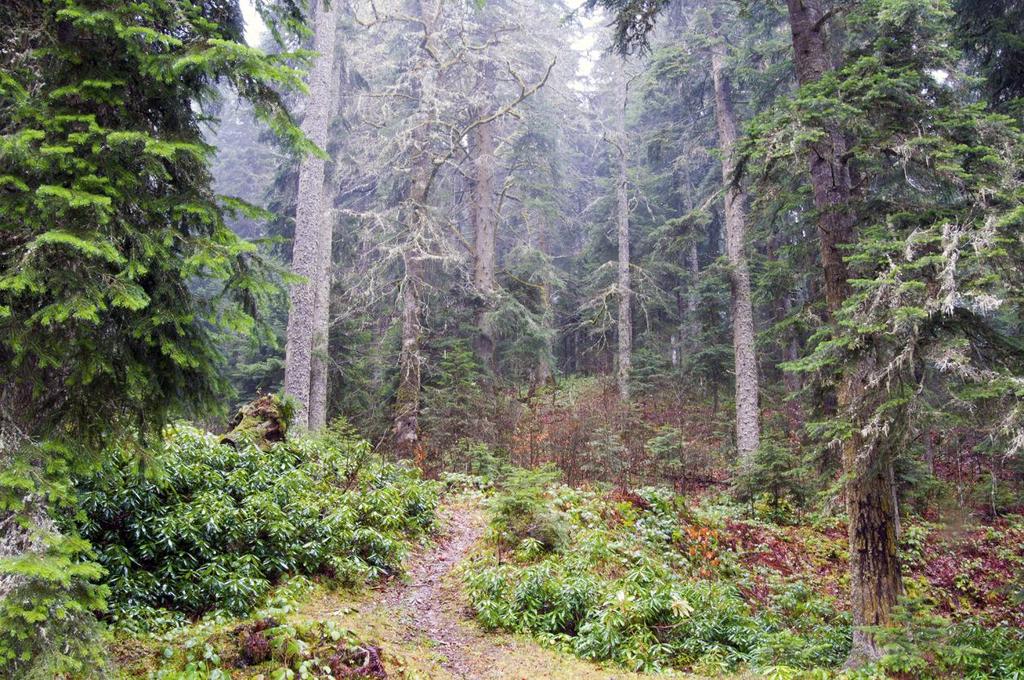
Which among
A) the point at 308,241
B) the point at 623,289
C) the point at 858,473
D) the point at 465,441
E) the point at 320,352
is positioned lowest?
the point at 465,441

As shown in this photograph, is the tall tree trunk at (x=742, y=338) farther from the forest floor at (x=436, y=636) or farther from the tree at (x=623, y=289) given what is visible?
the forest floor at (x=436, y=636)

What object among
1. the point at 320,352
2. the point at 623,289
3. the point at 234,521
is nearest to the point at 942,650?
the point at 234,521

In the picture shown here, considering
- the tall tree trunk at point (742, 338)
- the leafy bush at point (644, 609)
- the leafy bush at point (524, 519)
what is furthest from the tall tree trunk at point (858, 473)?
the tall tree trunk at point (742, 338)

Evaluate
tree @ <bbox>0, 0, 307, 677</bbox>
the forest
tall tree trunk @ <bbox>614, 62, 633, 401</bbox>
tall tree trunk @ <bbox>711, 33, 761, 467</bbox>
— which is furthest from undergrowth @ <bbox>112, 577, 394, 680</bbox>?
tall tree trunk @ <bbox>614, 62, 633, 401</bbox>

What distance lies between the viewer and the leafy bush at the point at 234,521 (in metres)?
5.98

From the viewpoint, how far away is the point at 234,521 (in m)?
6.91

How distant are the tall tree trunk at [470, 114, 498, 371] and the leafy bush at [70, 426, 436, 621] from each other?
Answer: 9.98m

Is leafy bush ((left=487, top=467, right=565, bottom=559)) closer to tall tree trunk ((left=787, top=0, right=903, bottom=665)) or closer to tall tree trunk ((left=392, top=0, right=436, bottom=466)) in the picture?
tall tree trunk ((left=787, top=0, right=903, bottom=665))

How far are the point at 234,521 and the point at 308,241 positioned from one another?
9267mm

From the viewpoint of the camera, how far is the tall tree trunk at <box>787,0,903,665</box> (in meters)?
6.40

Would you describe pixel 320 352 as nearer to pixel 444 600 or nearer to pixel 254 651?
pixel 444 600

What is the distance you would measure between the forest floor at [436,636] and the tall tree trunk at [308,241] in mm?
5917

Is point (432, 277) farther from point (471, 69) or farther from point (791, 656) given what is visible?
point (791, 656)

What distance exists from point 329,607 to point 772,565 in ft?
22.8
